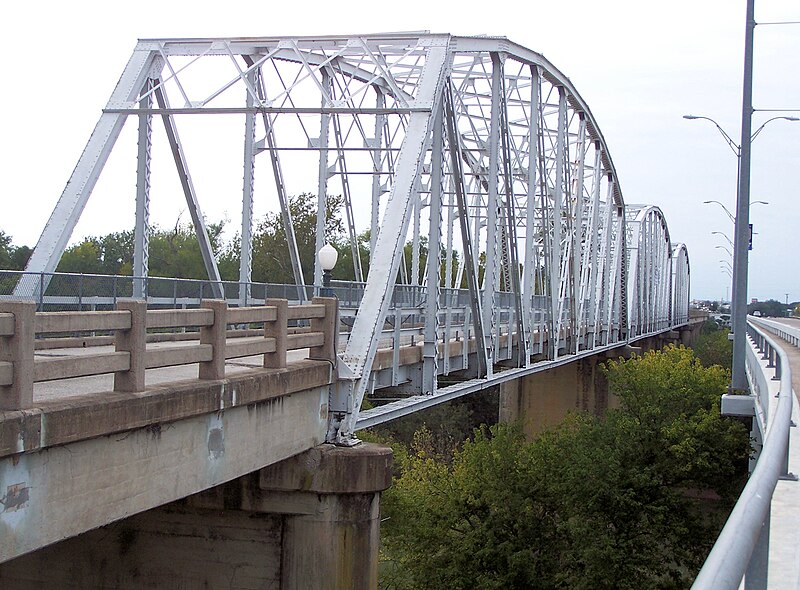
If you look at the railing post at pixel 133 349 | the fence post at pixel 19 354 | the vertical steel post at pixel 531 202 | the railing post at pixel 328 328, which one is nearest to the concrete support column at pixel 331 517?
the railing post at pixel 328 328

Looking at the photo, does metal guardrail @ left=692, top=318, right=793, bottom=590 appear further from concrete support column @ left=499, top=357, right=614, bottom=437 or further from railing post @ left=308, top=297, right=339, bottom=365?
concrete support column @ left=499, top=357, right=614, bottom=437

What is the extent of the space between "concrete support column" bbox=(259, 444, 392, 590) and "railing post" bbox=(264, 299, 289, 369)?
1409 mm

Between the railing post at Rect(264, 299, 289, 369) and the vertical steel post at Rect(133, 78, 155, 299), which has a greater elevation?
the vertical steel post at Rect(133, 78, 155, 299)

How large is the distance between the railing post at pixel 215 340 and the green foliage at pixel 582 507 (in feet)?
60.9

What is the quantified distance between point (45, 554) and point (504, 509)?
19.3 metres

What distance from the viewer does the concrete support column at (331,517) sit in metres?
12.3

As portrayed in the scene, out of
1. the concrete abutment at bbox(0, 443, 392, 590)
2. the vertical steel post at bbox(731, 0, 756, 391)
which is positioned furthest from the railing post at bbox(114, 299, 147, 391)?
the vertical steel post at bbox(731, 0, 756, 391)

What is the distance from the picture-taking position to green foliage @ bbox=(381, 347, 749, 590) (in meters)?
28.3

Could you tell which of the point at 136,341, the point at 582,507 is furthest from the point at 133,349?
the point at 582,507

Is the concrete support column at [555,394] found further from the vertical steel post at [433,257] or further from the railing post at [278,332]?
the railing post at [278,332]

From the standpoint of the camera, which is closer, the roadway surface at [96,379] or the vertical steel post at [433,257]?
the roadway surface at [96,379]

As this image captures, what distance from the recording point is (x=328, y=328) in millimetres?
13273

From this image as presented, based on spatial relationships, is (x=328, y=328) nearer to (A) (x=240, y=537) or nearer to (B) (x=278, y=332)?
(B) (x=278, y=332)

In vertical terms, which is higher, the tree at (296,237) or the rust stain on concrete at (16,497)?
the tree at (296,237)
